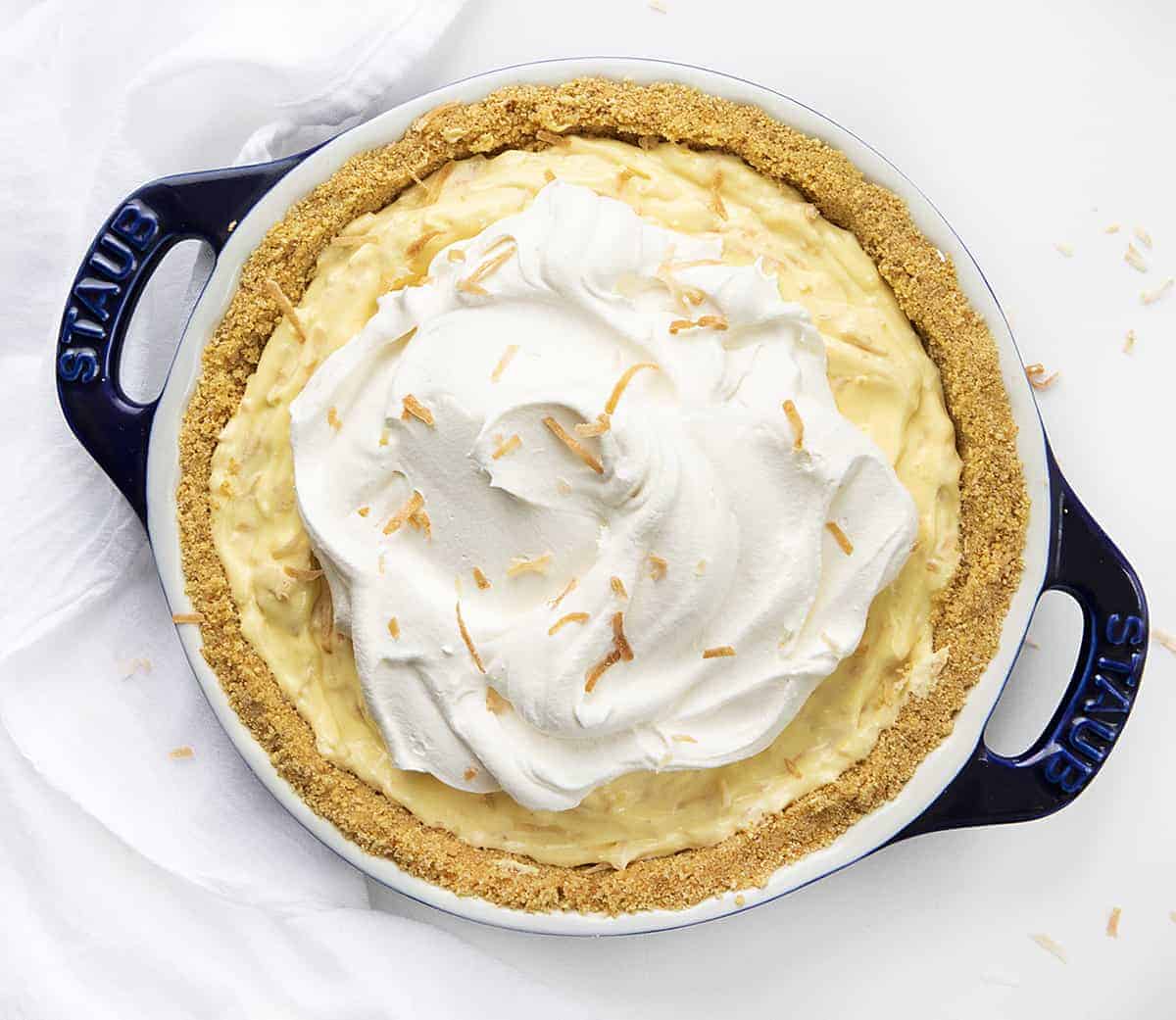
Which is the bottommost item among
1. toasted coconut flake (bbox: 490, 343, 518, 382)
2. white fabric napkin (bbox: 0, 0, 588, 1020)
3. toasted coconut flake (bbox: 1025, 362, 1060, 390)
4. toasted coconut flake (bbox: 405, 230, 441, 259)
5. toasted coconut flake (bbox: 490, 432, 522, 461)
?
white fabric napkin (bbox: 0, 0, 588, 1020)

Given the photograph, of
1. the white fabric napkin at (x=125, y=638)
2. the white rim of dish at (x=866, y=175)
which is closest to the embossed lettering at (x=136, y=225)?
the white rim of dish at (x=866, y=175)

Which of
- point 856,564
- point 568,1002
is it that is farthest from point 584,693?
point 568,1002

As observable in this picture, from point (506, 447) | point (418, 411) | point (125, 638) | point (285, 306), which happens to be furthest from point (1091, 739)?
point (125, 638)

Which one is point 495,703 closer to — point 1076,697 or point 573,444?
point 573,444

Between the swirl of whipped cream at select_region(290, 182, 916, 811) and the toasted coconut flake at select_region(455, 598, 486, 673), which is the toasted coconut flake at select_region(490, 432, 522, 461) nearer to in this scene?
the swirl of whipped cream at select_region(290, 182, 916, 811)

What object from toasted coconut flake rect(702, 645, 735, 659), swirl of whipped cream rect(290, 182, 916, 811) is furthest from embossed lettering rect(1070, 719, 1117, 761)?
toasted coconut flake rect(702, 645, 735, 659)

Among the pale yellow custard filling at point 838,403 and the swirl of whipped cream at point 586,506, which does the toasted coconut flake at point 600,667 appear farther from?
the pale yellow custard filling at point 838,403

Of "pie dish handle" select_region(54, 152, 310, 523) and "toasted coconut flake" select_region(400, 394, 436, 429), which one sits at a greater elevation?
"toasted coconut flake" select_region(400, 394, 436, 429)
